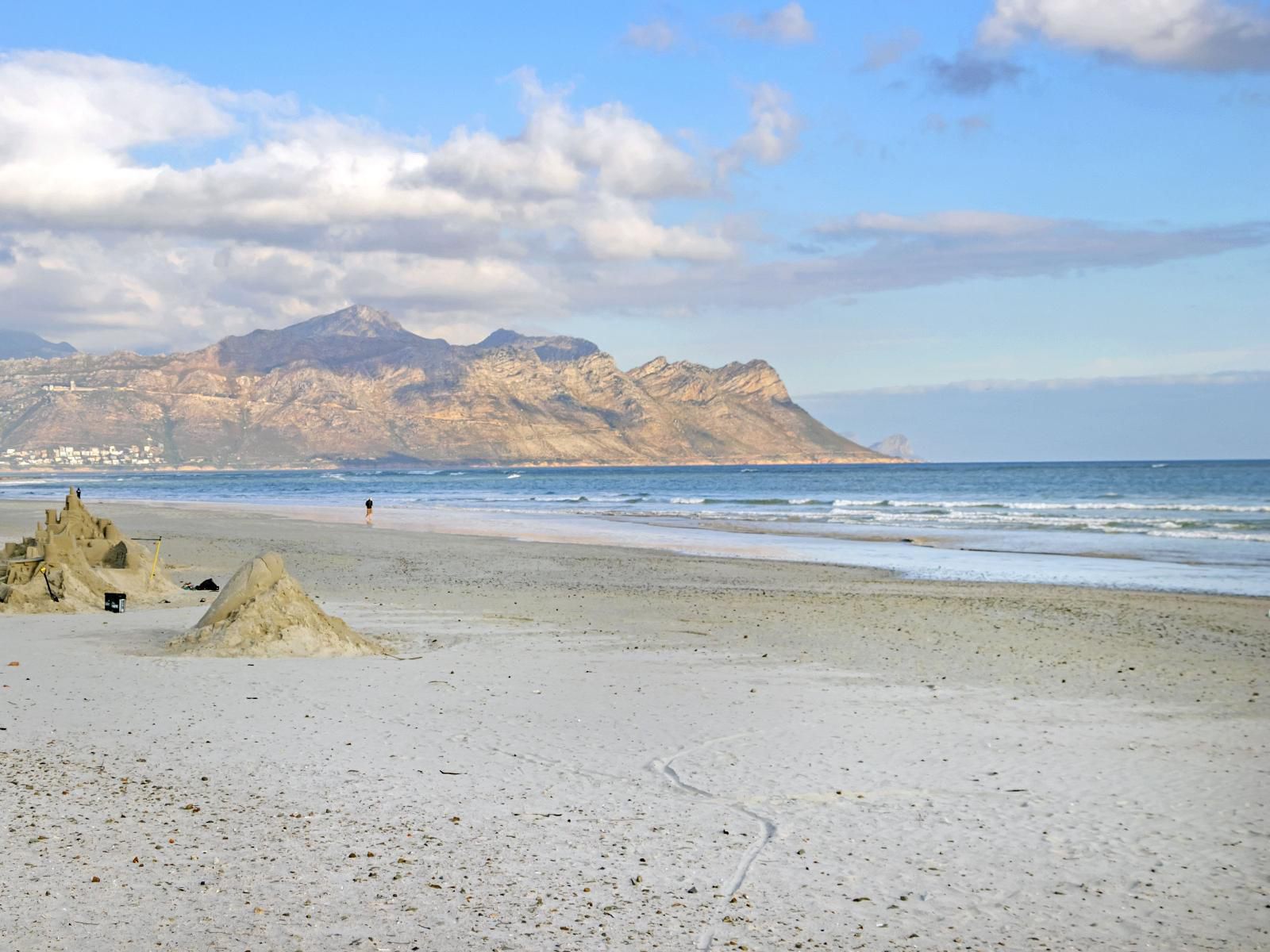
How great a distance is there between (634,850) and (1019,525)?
3579 centimetres

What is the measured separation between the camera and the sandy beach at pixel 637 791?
4.65 metres

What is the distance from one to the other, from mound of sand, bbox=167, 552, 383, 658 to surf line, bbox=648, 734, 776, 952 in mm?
4651

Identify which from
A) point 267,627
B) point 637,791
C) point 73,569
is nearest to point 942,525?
point 73,569

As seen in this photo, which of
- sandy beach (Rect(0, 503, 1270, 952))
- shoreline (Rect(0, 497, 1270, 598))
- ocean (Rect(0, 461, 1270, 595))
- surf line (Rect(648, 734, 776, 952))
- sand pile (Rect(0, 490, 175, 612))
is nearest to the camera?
surf line (Rect(648, 734, 776, 952))

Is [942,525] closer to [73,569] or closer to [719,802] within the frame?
[73,569]

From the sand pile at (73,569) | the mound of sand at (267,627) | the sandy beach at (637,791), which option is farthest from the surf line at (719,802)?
the sand pile at (73,569)

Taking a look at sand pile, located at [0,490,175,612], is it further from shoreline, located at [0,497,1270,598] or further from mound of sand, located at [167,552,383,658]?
shoreline, located at [0,497,1270,598]

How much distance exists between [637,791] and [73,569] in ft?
36.4

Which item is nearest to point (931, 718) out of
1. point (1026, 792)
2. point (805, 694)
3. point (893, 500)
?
point (805, 694)

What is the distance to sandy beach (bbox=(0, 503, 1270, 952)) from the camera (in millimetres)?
4648

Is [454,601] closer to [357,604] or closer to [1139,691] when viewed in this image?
[357,604]

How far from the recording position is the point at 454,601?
16.3m

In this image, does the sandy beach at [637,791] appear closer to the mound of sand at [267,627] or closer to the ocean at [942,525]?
the mound of sand at [267,627]

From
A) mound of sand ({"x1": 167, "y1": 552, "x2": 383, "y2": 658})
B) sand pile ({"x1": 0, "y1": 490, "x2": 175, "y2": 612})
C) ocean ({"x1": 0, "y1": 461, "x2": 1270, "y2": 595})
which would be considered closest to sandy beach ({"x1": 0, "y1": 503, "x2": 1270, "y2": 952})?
mound of sand ({"x1": 167, "y1": 552, "x2": 383, "y2": 658})
